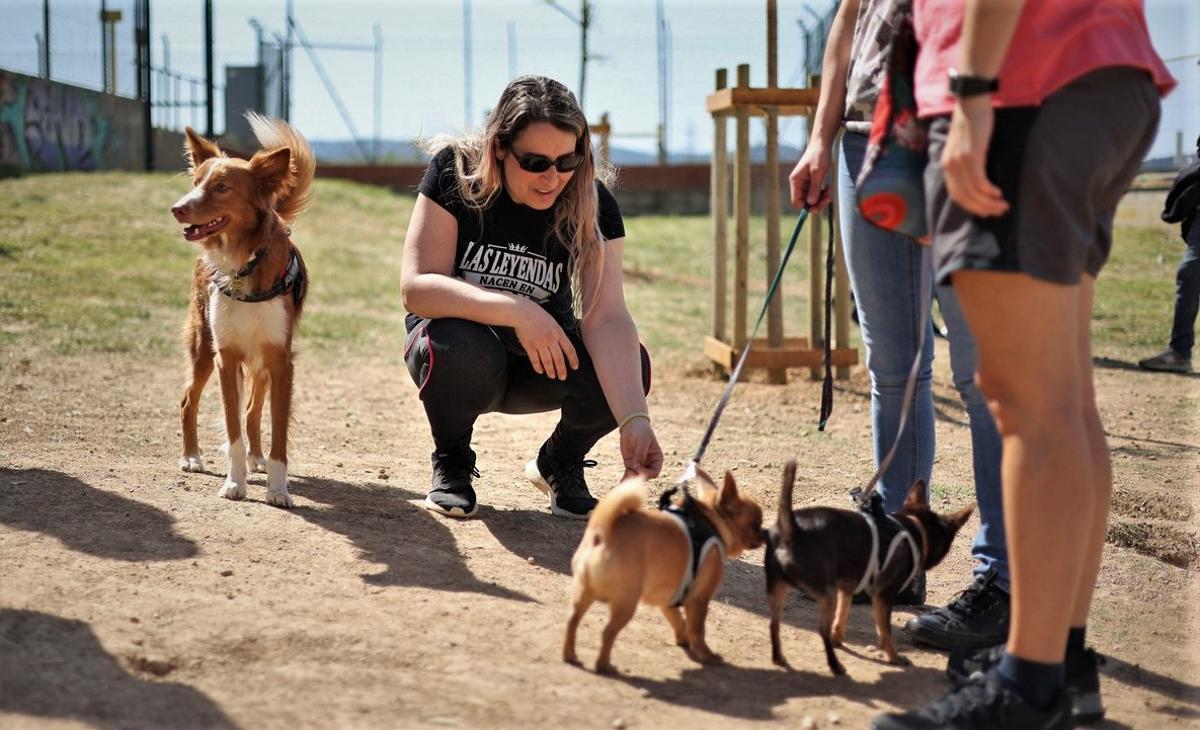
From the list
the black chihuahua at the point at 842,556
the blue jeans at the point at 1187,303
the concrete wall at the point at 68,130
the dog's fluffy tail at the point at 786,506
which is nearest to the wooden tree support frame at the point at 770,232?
the blue jeans at the point at 1187,303

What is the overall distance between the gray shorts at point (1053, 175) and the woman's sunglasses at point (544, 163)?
2.00 meters

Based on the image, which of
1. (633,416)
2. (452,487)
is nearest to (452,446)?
(452,487)

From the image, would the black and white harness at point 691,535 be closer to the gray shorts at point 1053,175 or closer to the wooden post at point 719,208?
the gray shorts at point 1053,175

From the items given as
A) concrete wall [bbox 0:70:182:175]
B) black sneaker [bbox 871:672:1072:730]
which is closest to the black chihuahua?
black sneaker [bbox 871:672:1072:730]

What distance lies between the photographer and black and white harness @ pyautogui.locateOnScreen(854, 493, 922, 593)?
317 cm

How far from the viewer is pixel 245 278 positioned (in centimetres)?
483

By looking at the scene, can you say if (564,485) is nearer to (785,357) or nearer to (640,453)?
(640,453)

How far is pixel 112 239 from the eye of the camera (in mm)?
14430

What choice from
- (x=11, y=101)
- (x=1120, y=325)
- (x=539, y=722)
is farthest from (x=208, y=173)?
(x=11, y=101)

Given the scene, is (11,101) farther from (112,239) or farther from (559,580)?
(559,580)

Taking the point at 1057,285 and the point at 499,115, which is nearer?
the point at 1057,285

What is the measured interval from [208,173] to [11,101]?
18.6m

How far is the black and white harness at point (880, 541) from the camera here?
10.4ft

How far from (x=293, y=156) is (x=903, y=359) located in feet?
9.73
